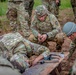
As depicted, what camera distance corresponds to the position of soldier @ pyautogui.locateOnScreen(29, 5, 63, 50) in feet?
26.0

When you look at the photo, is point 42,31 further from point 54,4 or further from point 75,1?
point 75,1

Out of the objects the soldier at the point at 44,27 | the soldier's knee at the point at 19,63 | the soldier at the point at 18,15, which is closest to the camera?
the soldier's knee at the point at 19,63

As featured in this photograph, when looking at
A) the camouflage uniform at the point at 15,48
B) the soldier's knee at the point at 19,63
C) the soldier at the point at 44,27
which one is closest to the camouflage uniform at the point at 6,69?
the soldier's knee at the point at 19,63

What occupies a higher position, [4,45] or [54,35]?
[4,45]

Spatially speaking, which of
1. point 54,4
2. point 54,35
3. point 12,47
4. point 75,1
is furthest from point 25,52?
point 75,1

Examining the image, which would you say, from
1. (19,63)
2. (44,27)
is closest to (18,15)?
(44,27)

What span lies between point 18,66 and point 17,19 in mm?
4315

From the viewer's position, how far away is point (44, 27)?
8211 mm

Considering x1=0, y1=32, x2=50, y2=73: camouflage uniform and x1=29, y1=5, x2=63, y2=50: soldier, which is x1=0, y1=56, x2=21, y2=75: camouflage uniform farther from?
x1=29, y1=5, x2=63, y2=50: soldier

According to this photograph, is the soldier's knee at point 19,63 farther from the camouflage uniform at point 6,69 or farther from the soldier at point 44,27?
the soldier at point 44,27

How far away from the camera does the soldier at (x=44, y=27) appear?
312 inches

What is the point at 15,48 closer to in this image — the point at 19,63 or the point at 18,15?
the point at 19,63

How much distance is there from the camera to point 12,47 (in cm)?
588

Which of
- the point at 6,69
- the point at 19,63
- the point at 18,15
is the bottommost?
the point at 18,15
